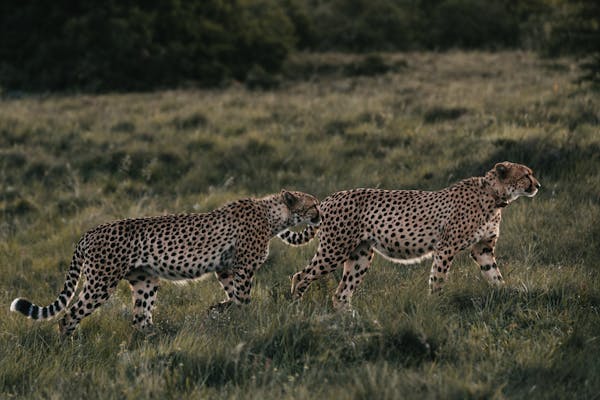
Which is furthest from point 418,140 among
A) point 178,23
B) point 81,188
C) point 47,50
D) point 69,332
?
point 47,50

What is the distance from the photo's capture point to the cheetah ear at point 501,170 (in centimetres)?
519

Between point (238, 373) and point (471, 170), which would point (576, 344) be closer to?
point (238, 373)

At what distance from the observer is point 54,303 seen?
489 centimetres

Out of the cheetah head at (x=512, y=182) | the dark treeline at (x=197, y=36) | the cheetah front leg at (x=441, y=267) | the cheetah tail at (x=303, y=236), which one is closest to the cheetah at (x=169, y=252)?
the cheetah tail at (x=303, y=236)

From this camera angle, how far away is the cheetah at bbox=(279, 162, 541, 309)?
5090 mm

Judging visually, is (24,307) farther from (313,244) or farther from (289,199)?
(313,244)

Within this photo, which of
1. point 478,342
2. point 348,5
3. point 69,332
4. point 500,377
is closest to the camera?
point 500,377

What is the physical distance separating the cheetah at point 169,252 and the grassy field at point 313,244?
0.64ft

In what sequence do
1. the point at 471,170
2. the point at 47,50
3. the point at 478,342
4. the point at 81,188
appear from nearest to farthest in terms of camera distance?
the point at 478,342 < the point at 471,170 < the point at 81,188 < the point at 47,50

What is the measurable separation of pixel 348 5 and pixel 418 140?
16943mm

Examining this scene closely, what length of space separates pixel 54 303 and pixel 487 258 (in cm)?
290

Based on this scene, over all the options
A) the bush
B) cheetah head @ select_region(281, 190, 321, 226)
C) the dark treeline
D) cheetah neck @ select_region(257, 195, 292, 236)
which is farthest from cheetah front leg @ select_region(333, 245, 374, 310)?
the bush

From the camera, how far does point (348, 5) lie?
25.7 metres

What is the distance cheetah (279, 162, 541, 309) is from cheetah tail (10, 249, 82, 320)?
148cm
